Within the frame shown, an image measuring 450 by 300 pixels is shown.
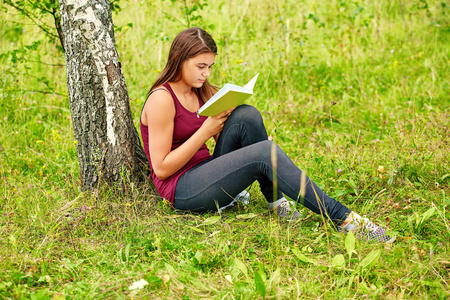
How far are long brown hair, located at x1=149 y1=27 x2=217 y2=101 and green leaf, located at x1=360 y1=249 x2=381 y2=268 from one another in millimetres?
1370

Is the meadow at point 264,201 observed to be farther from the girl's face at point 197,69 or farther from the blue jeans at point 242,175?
the girl's face at point 197,69

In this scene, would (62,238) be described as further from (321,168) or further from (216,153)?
(321,168)

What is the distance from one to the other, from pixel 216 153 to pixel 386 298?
1.23 m

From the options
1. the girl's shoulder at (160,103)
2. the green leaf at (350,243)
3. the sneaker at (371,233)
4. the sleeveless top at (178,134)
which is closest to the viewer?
the green leaf at (350,243)

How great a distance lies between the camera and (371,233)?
2.21 meters

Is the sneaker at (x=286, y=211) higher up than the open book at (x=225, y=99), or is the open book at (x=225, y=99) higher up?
the open book at (x=225, y=99)

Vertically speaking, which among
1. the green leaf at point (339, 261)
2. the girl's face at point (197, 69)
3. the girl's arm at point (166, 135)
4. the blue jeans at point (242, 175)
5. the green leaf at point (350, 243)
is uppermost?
the girl's face at point (197, 69)

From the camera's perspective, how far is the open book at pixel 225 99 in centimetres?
209

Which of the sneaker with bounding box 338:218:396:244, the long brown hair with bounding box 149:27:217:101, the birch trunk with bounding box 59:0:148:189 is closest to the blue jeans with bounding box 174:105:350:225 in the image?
the sneaker with bounding box 338:218:396:244

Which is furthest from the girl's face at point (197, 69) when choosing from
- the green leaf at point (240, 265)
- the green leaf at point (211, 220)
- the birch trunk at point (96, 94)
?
the green leaf at point (240, 265)

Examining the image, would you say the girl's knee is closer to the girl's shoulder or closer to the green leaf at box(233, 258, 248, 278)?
the girl's shoulder

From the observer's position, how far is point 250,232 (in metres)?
2.34

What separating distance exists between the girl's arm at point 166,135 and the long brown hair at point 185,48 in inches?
6.8

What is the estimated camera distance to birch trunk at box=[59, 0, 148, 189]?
8.20 feet
